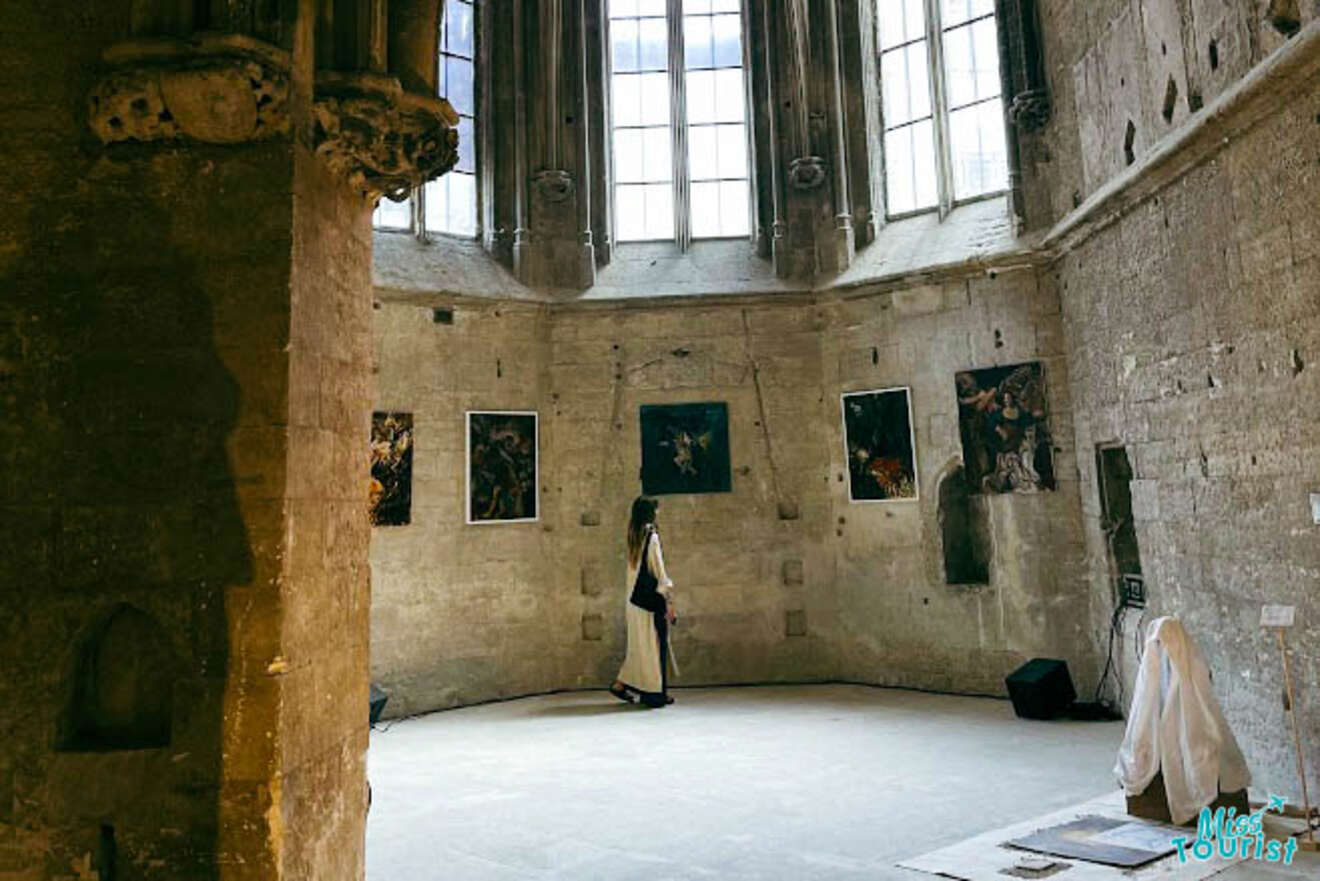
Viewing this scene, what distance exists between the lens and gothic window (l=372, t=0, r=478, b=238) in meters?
11.2

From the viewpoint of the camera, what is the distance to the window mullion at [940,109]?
10929mm

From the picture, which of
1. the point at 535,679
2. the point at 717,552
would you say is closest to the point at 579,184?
the point at 717,552

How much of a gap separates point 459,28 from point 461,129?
122 cm

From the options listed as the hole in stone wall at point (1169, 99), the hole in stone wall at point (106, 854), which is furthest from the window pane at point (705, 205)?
the hole in stone wall at point (106, 854)

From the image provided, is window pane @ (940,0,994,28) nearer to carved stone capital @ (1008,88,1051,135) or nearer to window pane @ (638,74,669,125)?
carved stone capital @ (1008,88,1051,135)

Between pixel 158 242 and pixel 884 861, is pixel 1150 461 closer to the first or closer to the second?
pixel 884 861

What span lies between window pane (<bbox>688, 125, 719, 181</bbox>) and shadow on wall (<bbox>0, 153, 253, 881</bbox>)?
9101 millimetres

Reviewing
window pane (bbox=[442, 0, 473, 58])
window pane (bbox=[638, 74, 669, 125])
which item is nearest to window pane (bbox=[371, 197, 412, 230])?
window pane (bbox=[442, 0, 473, 58])

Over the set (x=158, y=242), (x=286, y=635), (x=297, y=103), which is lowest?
(x=286, y=635)

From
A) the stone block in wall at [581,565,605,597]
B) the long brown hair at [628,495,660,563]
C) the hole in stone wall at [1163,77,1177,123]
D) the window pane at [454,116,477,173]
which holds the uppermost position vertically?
the window pane at [454,116,477,173]

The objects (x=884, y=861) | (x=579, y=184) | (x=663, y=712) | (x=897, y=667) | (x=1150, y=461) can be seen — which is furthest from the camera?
(x=579, y=184)

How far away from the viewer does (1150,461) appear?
7809 mm

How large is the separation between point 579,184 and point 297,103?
8.06m

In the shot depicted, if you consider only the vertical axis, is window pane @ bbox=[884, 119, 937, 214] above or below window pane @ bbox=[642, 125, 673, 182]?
below
